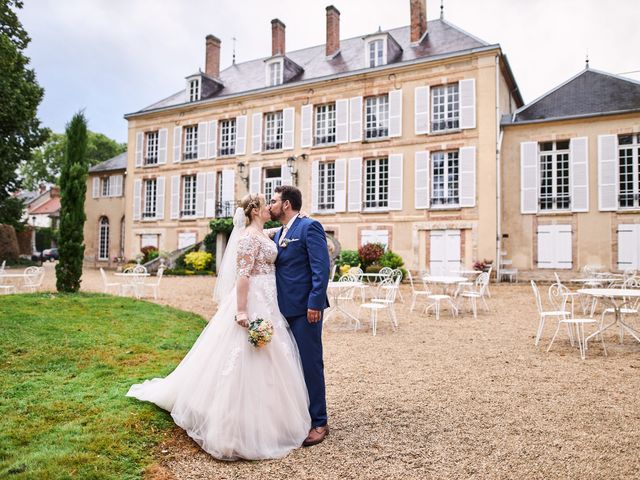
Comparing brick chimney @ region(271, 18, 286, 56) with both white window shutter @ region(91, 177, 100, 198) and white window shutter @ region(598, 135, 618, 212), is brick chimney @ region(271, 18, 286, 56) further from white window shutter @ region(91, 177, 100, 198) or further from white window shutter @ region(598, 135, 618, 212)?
white window shutter @ region(598, 135, 618, 212)

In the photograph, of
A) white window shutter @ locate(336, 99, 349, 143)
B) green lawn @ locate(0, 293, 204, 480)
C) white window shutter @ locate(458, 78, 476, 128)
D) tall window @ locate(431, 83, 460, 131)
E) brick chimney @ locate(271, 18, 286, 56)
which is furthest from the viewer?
brick chimney @ locate(271, 18, 286, 56)

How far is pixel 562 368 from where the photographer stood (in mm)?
4824

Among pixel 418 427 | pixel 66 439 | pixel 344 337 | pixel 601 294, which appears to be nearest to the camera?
pixel 66 439

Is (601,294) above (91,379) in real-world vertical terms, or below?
above

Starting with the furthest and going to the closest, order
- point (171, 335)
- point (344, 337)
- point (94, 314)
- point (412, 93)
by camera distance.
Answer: point (412, 93), point (94, 314), point (344, 337), point (171, 335)

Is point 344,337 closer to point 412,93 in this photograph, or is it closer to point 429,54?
point 412,93

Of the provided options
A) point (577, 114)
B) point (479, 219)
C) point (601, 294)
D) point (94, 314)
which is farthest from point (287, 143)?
point (601, 294)

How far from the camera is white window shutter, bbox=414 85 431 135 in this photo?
16.6 meters

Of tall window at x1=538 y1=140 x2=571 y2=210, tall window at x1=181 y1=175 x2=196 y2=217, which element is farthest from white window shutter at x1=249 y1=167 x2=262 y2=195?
tall window at x1=538 y1=140 x2=571 y2=210

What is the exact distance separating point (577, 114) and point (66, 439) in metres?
16.6

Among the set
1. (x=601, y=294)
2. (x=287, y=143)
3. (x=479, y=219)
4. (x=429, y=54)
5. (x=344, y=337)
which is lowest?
(x=344, y=337)

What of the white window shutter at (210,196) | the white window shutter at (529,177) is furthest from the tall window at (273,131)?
the white window shutter at (529,177)

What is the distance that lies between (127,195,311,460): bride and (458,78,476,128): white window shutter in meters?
14.2

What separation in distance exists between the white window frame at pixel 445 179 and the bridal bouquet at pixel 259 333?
553 inches
